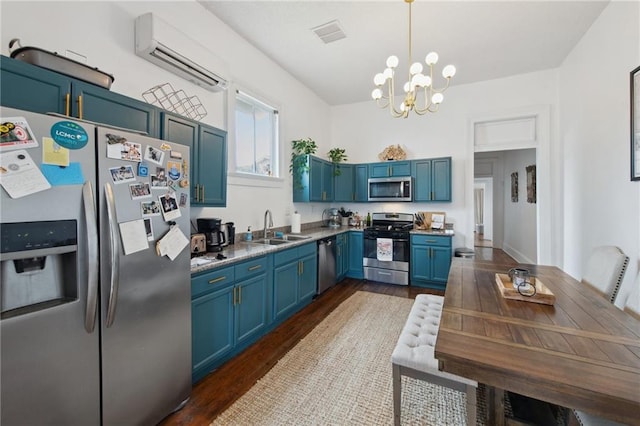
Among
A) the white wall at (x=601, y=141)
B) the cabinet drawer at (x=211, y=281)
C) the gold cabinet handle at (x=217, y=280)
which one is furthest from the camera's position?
the white wall at (x=601, y=141)

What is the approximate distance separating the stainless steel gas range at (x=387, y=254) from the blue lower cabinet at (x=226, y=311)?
2339mm

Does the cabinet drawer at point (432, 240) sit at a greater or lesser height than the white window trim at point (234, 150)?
lesser

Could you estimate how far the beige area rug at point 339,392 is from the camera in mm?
1652

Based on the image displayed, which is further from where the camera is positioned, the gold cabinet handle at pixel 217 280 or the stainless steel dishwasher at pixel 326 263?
the stainless steel dishwasher at pixel 326 263

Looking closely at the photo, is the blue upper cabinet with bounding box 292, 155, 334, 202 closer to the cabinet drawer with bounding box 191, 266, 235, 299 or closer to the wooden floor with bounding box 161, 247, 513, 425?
the wooden floor with bounding box 161, 247, 513, 425

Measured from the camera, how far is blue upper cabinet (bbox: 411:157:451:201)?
4.38 m

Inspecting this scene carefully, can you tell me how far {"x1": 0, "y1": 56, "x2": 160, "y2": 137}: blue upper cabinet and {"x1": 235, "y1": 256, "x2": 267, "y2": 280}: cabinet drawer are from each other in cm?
129

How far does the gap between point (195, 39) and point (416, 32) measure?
2.44 meters

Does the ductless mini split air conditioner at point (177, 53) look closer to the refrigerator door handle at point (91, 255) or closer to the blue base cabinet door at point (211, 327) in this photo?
the refrigerator door handle at point (91, 255)

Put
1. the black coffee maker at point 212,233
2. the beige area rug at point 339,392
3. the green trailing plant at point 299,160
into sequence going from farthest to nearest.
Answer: the green trailing plant at point 299,160 → the black coffee maker at point 212,233 → the beige area rug at point 339,392

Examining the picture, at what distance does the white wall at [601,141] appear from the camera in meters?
2.22

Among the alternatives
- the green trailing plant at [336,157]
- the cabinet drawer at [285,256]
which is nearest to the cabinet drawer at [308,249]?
the cabinet drawer at [285,256]

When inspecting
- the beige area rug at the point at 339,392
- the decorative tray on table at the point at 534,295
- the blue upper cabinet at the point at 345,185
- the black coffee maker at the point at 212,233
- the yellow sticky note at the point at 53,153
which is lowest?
the beige area rug at the point at 339,392

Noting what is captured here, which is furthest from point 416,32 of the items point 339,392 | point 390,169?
point 339,392
